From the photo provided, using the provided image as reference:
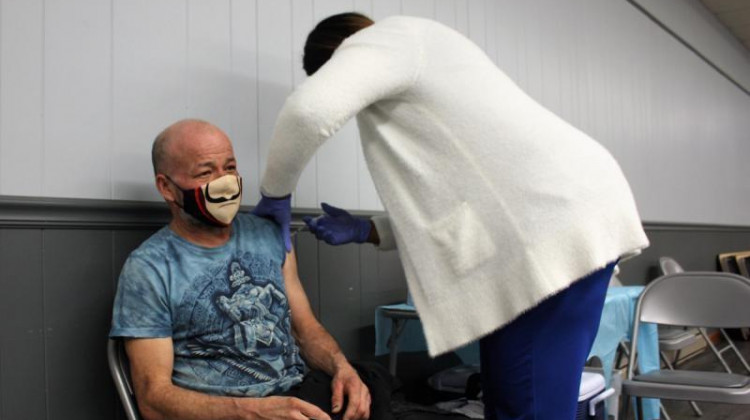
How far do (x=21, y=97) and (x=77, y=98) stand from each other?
0.41ft

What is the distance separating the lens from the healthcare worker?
117cm

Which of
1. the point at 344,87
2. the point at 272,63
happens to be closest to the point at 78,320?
the point at 344,87

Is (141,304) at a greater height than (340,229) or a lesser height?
lesser

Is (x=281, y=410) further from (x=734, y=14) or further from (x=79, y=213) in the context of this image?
(x=734, y=14)

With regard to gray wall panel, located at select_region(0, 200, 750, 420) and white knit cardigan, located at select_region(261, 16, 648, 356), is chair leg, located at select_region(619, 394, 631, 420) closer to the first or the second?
white knit cardigan, located at select_region(261, 16, 648, 356)

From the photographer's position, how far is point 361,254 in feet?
7.73

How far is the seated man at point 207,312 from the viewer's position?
1.31 metres

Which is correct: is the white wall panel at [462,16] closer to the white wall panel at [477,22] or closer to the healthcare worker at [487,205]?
the white wall panel at [477,22]

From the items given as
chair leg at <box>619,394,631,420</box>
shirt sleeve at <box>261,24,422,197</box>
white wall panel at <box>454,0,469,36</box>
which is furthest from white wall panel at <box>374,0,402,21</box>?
chair leg at <box>619,394,631,420</box>

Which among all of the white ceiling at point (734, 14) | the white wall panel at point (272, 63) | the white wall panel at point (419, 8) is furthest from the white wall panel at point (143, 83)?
the white ceiling at point (734, 14)

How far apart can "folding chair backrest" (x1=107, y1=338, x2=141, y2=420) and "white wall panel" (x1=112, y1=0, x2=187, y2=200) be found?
0.37 m

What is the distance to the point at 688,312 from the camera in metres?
2.56

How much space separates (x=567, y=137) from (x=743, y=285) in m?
1.58

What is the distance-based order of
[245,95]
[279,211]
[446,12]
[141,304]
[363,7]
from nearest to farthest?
[141,304] → [279,211] → [245,95] → [363,7] → [446,12]
